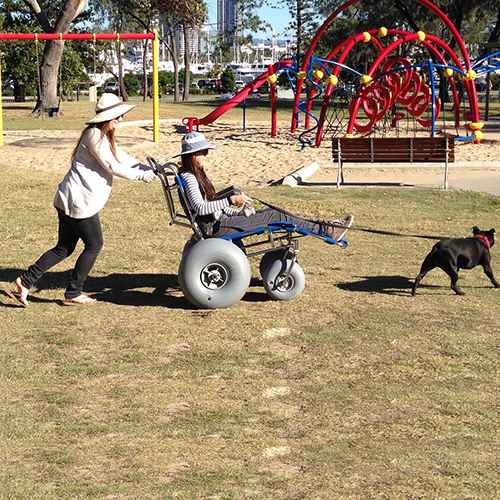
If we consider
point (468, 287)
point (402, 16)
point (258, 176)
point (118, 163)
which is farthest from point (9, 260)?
point (402, 16)

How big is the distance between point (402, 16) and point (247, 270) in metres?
45.2

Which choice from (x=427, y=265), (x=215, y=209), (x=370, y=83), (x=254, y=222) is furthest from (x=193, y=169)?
(x=370, y=83)

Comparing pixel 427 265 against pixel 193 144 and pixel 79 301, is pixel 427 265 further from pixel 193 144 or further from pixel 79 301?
pixel 79 301

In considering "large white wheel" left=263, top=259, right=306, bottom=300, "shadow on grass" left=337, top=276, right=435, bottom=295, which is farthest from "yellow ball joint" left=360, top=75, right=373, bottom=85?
"large white wheel" left=263, top=259, right=306, bottom=300

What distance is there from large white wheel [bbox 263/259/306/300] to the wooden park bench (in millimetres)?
7479

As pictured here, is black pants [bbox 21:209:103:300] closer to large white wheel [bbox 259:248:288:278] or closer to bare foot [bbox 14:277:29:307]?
bare foot [bbox 14:277:29:307]

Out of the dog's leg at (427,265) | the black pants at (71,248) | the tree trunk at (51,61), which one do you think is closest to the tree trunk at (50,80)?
the tree trunk at (51,61)

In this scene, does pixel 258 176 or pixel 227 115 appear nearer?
pixel 258 176

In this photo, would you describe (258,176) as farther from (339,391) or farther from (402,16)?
(402,16)

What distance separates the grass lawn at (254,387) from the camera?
390 cm

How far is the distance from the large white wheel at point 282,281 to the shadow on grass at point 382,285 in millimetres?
617

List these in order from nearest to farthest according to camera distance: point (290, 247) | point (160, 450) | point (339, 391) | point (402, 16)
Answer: point (160, 450) < point (339, 391) < point (290, 247) < point (402, 16)

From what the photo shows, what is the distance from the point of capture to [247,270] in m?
6.64

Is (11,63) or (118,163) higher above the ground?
(11,63)
